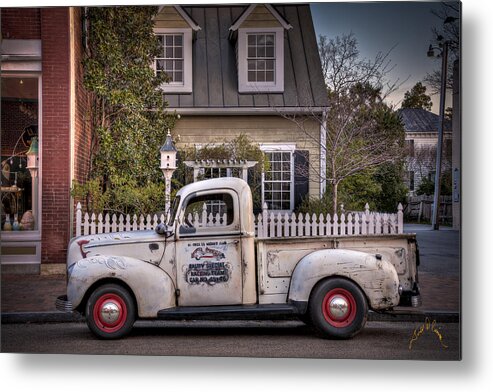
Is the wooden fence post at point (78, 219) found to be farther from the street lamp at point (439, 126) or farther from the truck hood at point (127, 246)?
the street lamp at point (439, 126)

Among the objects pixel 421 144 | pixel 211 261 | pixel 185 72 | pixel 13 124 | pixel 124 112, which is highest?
pixel 185 72

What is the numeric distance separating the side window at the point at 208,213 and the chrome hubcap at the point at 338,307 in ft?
4.11

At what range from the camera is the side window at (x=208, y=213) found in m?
6.45

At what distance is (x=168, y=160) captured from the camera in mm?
6984

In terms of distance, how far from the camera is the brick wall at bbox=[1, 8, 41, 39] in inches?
279

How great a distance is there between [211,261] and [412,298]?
201cm

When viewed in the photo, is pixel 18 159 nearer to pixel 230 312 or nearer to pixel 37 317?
pixel 37 317

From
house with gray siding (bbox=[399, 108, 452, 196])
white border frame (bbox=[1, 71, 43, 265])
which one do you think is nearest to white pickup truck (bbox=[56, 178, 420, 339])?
house with gray siding (bbox=[399, 108, 452, 196])

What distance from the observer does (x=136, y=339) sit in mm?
6555

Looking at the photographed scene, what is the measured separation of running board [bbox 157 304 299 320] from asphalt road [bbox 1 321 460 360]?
12.7 inches

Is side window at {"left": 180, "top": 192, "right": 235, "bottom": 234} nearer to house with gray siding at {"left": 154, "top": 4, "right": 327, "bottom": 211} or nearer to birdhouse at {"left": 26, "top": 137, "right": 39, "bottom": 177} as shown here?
house with gray siding at {"left": 154, "top": 4, "right": 327, "bottom": 211}

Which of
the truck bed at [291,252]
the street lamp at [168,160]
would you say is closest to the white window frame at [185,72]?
the street lamp at [168,160]

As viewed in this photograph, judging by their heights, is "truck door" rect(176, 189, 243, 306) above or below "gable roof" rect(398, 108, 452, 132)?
below

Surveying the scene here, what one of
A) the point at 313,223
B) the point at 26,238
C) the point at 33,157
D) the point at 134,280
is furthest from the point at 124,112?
the point at 313,223
